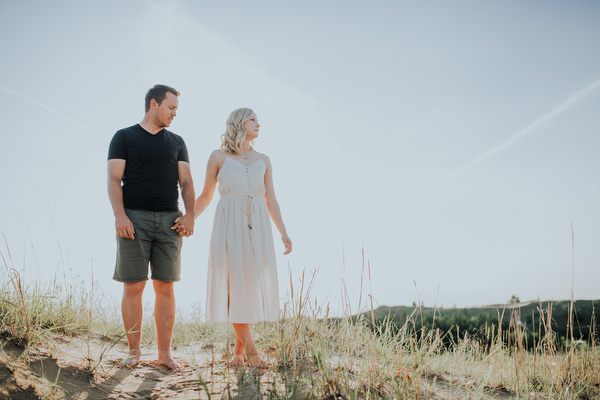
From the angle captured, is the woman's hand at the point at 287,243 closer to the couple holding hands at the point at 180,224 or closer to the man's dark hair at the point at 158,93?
the couple holding hands at the point at 180,224

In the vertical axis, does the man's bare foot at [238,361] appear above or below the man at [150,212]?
below

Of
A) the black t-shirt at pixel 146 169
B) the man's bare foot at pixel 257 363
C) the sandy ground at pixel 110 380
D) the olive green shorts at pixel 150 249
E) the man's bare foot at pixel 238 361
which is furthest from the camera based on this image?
the black t-shirt at pixel 146 169

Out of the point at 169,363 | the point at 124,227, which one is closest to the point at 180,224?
the point at 124,227

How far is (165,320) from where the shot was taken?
341cm

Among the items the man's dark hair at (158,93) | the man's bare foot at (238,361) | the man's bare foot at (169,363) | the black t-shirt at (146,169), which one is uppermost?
the man's dark hair at (158,93)

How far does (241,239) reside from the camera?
3.36m

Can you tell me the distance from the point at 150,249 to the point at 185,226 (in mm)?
359

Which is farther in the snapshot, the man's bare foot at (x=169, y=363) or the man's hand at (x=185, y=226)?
the man's hand at (x=185, y=226)

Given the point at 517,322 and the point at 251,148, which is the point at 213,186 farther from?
the point at 517,322

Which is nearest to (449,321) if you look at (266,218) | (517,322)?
(517,322)

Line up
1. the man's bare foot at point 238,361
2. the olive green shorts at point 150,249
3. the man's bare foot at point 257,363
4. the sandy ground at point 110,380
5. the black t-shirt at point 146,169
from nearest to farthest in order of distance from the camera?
the sandy ground at point 110,380 < the man's bare foot at point 257,363 < the man's bare foot at point 238,361 < the olive green shorts at point 150,249 < the black t-shirt at point 146,169

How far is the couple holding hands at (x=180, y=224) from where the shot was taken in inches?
130

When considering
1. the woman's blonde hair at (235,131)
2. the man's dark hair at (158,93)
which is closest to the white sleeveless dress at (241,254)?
the woman's blonde hair at (235,131)

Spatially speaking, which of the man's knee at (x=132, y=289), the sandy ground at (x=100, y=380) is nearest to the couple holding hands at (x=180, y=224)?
the man's knee at (x=132, y=289)
